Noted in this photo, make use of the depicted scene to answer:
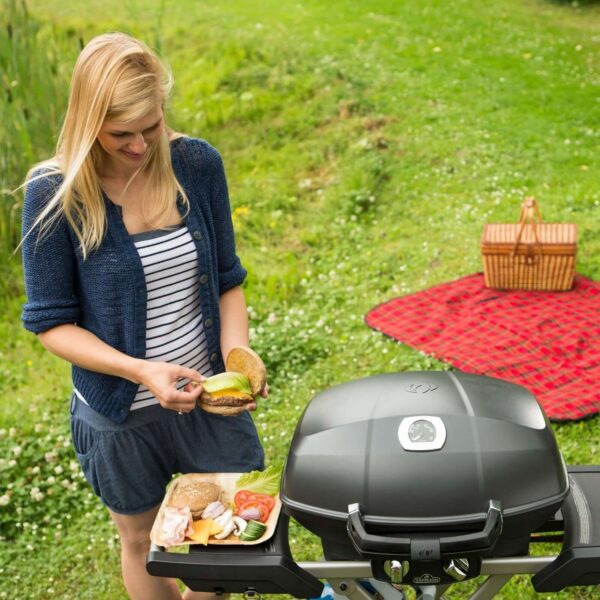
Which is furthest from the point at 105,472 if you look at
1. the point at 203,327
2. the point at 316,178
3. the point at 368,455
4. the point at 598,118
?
the point at 598,118

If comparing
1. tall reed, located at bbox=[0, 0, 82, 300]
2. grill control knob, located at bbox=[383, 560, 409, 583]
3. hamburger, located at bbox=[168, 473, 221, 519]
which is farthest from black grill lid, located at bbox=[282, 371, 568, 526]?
tall reed, located at bbox=[0, 0, 82, 300]

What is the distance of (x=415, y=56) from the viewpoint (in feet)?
26.8

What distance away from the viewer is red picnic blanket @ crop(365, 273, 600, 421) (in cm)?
398

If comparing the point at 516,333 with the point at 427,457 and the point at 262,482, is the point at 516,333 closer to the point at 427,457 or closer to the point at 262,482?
the point at 262,482

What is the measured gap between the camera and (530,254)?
4719mm

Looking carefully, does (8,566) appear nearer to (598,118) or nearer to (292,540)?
(292,540)

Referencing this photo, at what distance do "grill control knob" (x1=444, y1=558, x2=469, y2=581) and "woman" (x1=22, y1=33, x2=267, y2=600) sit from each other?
2.23ft

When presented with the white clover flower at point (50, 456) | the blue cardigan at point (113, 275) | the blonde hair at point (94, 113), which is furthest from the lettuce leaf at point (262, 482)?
the white clover flower at point (50, 456)

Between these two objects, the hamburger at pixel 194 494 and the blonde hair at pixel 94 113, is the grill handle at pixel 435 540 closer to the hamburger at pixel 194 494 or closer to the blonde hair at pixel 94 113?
the hamburger at pixel 194 494

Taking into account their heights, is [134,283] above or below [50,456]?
above

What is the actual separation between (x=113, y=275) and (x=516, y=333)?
109 inches

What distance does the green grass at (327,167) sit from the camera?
390 centimetres

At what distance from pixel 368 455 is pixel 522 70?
660 cm

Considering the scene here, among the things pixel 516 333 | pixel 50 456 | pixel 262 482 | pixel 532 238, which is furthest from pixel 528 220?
pixel 262 482
